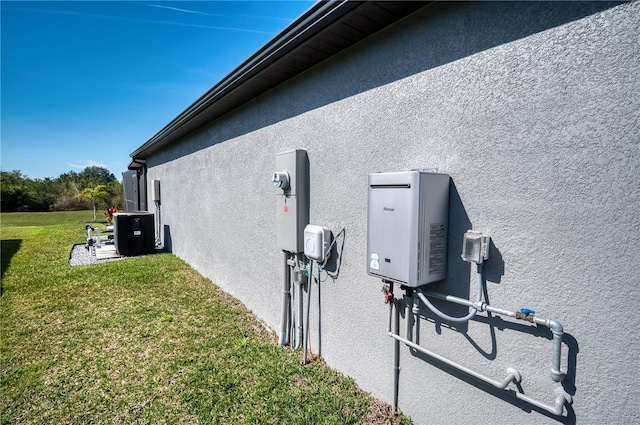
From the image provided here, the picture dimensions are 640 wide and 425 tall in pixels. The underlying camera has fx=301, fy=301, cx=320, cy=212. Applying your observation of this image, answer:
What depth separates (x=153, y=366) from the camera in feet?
10.6

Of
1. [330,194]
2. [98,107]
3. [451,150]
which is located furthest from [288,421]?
[98,107]

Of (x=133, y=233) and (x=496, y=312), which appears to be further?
(x=133, y=233)

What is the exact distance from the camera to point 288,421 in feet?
7.91

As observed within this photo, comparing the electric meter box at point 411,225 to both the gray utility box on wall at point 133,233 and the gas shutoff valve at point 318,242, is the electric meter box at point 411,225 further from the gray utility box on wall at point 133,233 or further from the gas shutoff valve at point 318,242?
the gray utility box on wall at point 133,233

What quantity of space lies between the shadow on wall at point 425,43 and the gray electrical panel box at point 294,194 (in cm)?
57

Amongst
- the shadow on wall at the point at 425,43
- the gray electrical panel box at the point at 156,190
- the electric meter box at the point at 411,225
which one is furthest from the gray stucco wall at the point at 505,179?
the gray electrical panel box at the point at 156,190

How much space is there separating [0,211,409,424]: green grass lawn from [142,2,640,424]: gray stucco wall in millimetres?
575

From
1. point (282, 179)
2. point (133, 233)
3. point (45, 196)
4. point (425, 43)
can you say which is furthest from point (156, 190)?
point (45, 196)

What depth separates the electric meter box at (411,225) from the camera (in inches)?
73.8

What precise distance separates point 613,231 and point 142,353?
4310 millimetres

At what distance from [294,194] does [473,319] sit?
2.06 m

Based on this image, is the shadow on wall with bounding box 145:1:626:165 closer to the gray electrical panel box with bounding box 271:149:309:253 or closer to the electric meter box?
the gray electrical panel box with bounding box 271:149:309:253

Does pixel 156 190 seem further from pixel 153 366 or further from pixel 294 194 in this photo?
pixel 294 194

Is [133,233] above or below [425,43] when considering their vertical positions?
below
